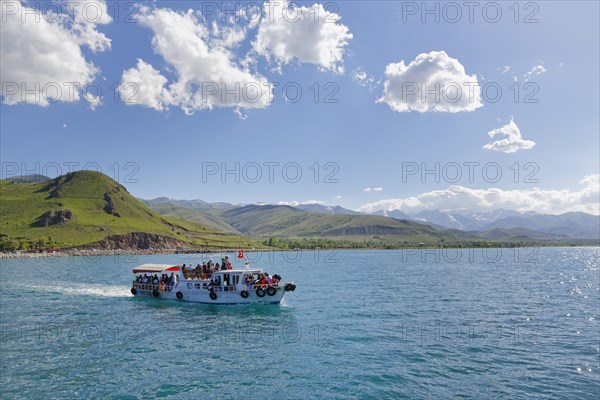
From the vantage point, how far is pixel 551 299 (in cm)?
6619

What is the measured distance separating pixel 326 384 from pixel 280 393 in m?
3.62

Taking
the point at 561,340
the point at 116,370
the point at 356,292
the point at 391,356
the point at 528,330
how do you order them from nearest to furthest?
the point at 116,370 < the point at 391,356 < the point at 561,340 < the point at 528,330 < the point at 356,292

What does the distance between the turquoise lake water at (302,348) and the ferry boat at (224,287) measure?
156 cm

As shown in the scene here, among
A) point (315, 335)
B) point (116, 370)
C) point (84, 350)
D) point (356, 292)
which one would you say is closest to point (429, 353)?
point (315, 335)

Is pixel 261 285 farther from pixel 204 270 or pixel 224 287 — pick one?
pixel 204 270

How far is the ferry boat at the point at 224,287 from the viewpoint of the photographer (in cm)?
5522

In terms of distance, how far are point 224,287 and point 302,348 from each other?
23.7 m

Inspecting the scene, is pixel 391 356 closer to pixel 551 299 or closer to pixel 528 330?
pixel 528 330

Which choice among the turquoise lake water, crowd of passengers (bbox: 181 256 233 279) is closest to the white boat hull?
the turquoise lake water

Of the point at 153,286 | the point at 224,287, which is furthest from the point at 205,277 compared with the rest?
the point at 153,286

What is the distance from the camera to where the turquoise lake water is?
1062 inches

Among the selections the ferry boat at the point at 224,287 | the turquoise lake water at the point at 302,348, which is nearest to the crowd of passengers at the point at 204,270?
the ferry boat at the point at 224,287

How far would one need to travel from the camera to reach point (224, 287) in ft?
187

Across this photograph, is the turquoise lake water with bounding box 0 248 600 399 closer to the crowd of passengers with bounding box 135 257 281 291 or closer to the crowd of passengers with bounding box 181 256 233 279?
the crowd of passengers with bounding box 135 257 281 291
